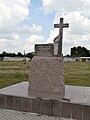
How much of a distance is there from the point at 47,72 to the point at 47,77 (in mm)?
152

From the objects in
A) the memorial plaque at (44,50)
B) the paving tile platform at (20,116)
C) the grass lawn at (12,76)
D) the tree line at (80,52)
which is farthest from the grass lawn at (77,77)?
the tree line at (80,52)

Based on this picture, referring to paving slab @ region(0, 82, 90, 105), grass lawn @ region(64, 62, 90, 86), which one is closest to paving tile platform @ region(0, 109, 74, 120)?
paving slab @ region(0, 82, 90, 105)

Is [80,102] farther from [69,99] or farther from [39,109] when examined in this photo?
[39,109]

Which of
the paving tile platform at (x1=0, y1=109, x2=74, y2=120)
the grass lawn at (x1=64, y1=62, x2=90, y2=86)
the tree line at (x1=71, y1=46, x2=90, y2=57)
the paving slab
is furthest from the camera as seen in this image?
the tree line at (x1=71, y1=46, x2=90, y2=57)

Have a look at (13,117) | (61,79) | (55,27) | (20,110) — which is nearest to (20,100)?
(20,110)

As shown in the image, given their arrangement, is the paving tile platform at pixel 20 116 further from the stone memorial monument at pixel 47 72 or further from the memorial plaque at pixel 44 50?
the memorial plaque at pixel 44 50

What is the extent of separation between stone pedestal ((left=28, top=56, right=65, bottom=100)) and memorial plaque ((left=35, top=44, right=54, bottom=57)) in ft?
0.56

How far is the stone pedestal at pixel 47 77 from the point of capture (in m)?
7.44

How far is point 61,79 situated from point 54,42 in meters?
1.23

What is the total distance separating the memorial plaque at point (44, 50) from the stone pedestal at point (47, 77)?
0.56 ft

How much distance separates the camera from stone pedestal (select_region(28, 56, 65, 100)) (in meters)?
7.44

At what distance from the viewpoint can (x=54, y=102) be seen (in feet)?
22.5

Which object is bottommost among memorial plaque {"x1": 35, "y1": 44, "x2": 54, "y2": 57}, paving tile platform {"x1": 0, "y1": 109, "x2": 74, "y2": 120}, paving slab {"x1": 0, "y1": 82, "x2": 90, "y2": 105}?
paving tile platform {"x1": 0, "y1": 109, "x2": 74, "y2": 120}

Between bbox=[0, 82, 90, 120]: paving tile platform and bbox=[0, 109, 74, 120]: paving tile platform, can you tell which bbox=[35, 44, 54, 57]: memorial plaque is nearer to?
bbox=[0, 82, 90, 120]: paving tile platform
